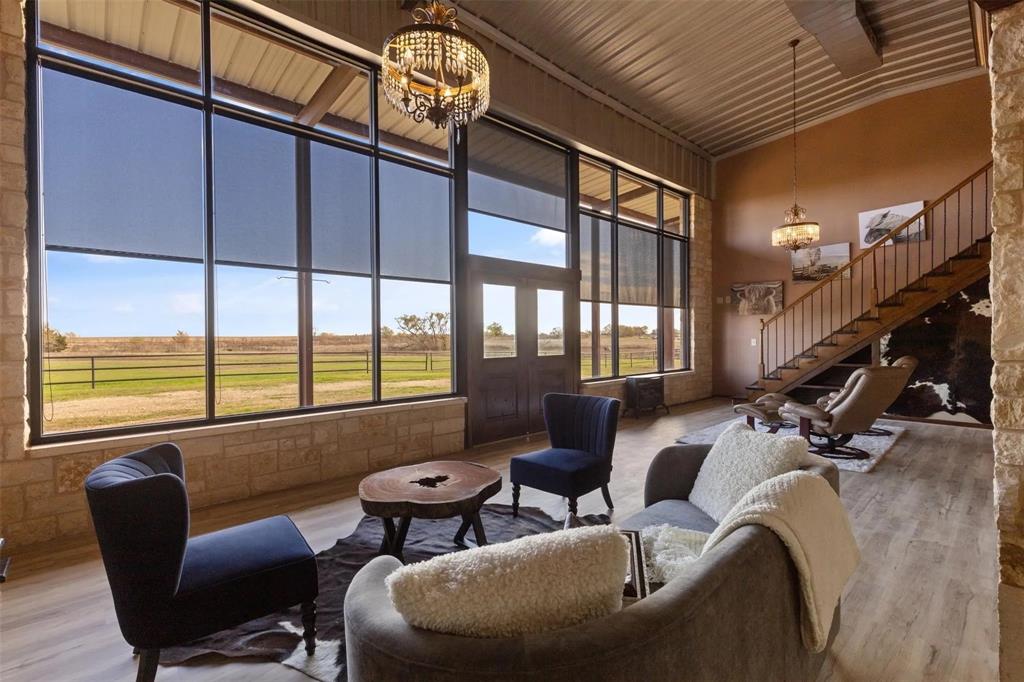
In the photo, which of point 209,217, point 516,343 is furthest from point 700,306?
point 209,217

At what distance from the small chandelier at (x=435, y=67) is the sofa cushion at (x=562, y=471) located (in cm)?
231

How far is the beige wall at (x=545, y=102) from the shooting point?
441 cm

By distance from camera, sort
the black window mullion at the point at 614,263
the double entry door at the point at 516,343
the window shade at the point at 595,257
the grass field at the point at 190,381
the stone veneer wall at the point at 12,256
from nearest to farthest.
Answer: the stone veneer wall at the point at 12,256
the grass field at the point at 190,381
the double entry door at the point at 516,343
the window shade at the point at 595,257
the black window mullion at the point at 614,263

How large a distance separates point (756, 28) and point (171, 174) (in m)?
6.63

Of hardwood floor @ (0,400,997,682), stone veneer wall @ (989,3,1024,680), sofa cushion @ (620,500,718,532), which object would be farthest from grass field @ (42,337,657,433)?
stone veneer wall @ (989,3,1024,680)

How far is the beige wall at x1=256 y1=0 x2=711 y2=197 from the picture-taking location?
4410 millimetres

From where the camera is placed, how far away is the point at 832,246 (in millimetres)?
8289

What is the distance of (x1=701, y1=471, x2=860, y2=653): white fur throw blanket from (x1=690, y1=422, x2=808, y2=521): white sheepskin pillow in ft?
1.53

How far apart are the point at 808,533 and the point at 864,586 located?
172cm

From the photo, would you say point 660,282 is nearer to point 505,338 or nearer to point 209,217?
point 505,338

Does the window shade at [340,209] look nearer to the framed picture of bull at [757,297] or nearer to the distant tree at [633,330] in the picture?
the distant tree at [633,330]

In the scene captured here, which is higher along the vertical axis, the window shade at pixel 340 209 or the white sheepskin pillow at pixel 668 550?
the window shade at pixel 340 209

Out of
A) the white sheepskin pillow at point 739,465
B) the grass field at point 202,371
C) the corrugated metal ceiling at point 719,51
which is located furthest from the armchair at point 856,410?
the corrugated metal ceiling at point 719,51

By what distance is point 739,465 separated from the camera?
6.98 ft
